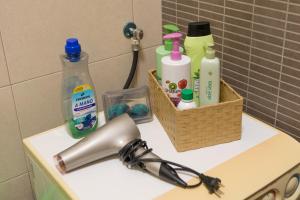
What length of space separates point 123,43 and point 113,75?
11cm

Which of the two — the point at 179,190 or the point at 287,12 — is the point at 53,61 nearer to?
the point at 179,190

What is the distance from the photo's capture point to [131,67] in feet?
4.29

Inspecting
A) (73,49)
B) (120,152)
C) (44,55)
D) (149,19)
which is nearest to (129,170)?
(120,152)

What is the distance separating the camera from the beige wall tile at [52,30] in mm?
1056

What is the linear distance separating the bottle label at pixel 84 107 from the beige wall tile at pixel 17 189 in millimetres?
327

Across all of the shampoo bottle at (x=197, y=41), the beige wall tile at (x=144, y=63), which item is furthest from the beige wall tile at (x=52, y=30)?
the shampoo bottle at (x=197, y=41)

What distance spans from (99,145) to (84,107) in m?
0.14

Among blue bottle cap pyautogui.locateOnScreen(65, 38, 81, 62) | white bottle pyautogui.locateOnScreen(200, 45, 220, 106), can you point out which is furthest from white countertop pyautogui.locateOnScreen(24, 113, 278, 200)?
blue bottle cap pyautogui.locateOnScreen(65, 38, 81, 62)

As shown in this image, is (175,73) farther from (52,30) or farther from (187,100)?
(52,30)

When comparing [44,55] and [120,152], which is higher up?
[44,55]

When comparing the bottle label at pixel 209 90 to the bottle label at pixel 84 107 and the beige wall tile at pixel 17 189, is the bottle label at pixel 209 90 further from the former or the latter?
the beige wall tile at pixel 17 189

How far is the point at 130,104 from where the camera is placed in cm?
110

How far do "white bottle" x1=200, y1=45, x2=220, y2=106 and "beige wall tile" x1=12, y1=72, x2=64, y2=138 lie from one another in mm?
440

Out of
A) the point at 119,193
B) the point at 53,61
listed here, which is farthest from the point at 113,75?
the point at 119,193
